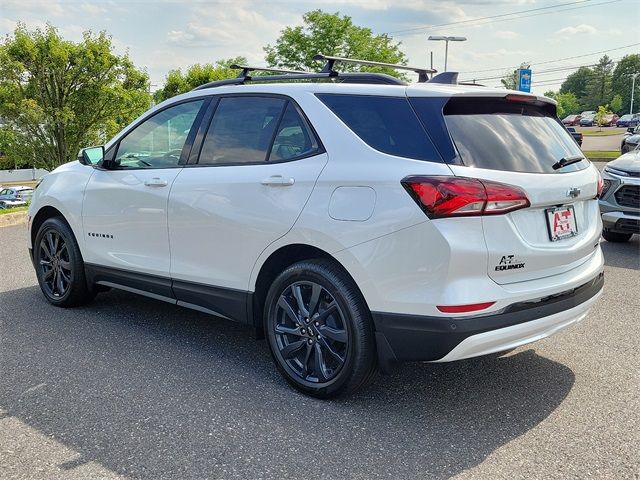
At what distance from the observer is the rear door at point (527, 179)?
9.86ft

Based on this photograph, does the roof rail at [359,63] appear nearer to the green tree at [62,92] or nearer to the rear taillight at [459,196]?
the rear taillight at [459,196]

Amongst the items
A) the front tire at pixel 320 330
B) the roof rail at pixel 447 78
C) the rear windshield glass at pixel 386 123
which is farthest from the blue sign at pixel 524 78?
the front tire at pixel 320 330

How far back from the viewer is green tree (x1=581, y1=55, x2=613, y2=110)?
123 meters

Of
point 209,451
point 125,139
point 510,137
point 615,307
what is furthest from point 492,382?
point 125,139

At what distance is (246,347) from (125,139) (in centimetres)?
190

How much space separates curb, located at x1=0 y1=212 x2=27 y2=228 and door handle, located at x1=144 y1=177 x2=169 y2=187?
720 cm

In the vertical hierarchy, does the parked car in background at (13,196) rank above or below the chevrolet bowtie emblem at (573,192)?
below

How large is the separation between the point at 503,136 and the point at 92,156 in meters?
3.34

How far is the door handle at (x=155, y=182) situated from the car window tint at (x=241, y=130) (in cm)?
32

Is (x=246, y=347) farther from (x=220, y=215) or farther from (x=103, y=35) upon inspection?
(x=103, y=35)

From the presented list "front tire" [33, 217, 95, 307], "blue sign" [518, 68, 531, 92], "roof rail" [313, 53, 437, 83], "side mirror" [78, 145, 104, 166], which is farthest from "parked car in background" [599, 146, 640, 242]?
"blue sign" [518, 68, 531, 92]

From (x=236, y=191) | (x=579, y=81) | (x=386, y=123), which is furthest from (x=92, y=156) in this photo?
(x=579, y=81)

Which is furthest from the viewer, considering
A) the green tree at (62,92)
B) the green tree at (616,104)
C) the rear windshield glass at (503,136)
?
the green tree at (616,104)

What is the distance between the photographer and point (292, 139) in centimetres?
364
